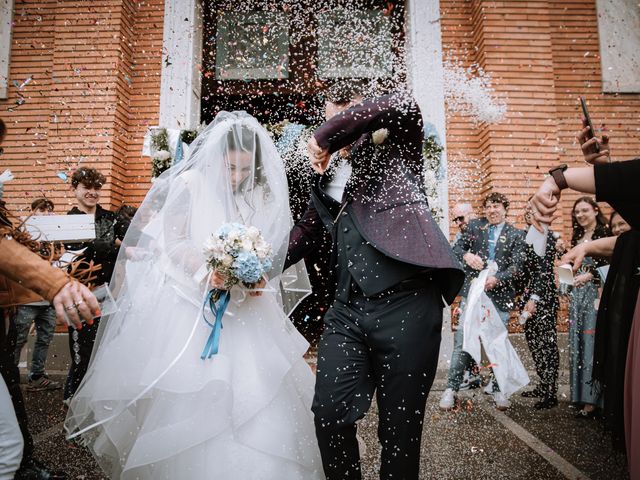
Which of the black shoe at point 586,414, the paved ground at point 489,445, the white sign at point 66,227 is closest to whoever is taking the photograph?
the paved ground at point 489,445

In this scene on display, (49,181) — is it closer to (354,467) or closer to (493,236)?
(493,236)

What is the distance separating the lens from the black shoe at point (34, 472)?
301 centimetres

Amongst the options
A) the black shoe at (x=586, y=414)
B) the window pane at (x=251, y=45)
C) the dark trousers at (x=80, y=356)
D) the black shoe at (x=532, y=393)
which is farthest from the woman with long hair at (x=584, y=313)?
the window pane at (x=251, y=45)

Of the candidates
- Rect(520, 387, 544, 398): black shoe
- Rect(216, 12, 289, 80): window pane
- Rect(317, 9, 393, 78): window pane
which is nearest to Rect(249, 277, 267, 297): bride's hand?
Rect(520, 387, 544, 398): black shoe

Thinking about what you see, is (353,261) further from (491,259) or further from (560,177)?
(491,259)

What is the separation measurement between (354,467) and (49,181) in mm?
6669

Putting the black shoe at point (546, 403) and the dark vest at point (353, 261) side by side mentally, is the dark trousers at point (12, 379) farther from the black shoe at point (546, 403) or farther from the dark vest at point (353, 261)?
the black shoe at point (546, 403)

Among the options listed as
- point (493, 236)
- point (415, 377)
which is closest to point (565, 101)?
point (493, 236)

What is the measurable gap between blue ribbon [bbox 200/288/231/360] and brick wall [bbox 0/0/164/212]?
5098mm

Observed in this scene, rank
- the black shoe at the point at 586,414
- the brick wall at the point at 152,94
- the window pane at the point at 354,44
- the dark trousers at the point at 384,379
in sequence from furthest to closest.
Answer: the window pane at the point at 354,44
the brick wall at the point at 152,94
the black shoe at the point at 586,414
the dark trousers at the point at 384,379

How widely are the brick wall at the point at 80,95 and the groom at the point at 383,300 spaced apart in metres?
5.75

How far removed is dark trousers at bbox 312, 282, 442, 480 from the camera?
2.09m

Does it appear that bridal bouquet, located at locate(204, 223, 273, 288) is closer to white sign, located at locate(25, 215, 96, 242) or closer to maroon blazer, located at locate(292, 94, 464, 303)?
maroon blazer, located at locate(292, 94, 464, 303)

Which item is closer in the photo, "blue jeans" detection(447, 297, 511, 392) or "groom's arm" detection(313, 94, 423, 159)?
"groom's arm" detection(313, 94, 423, 159)
